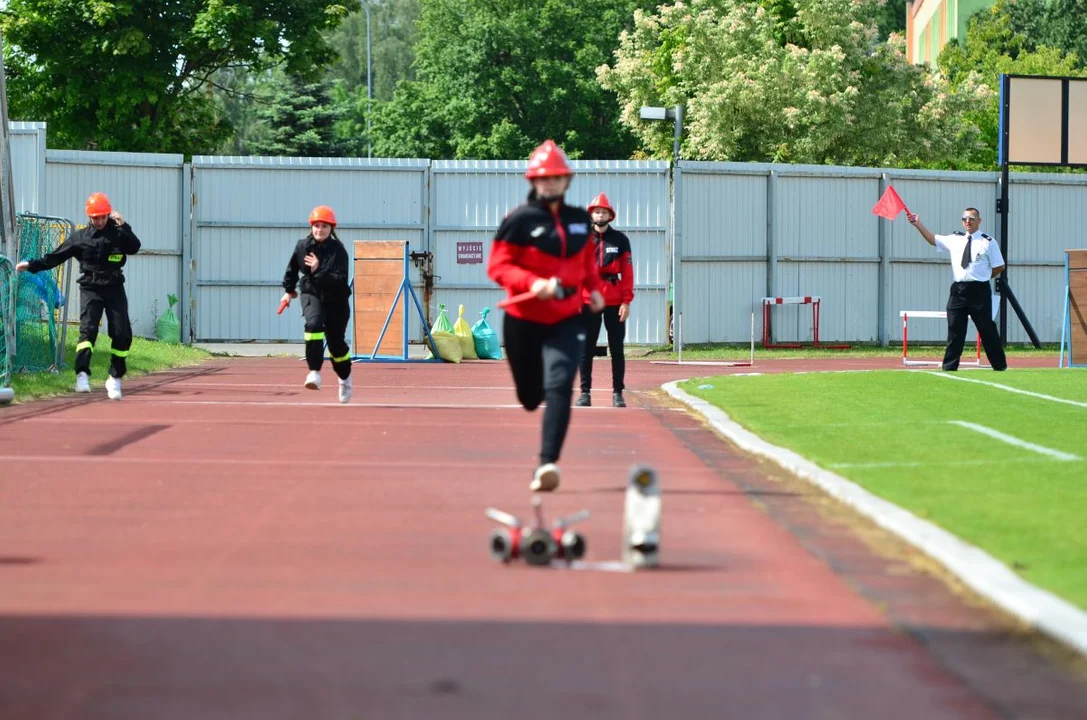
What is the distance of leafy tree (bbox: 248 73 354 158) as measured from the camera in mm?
65812

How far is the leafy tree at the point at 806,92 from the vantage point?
145 ft

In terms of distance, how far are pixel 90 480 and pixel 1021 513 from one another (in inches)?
220

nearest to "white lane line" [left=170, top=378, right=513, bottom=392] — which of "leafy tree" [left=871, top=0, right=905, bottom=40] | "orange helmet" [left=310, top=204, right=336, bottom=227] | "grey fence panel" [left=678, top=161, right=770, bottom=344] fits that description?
"orange helmet" [left=310, top=204, right=336, bottom=227]

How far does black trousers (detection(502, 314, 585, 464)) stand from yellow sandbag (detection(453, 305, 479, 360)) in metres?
17.4

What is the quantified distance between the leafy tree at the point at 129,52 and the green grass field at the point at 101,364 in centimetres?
1317

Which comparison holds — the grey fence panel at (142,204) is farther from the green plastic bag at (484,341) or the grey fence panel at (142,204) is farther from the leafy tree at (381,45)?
the leafy tree at (381,45)

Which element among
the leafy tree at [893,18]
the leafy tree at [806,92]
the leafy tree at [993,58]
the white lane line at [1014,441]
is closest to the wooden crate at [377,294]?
the white lane line at [1014,441]

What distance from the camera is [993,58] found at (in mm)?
68438

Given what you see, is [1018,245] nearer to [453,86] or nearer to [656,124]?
[656,124]

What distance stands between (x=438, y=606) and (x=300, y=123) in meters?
61.4

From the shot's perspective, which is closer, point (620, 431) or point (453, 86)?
point (620, 431)

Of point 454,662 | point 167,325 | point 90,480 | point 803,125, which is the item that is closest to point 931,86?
point 803,125

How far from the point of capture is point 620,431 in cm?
1420

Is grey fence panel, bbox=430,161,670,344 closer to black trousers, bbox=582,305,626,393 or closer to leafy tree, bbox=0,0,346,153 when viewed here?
leafy tree, bbox=0,0,346,153
